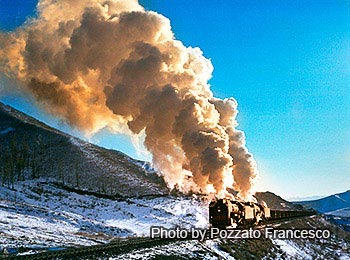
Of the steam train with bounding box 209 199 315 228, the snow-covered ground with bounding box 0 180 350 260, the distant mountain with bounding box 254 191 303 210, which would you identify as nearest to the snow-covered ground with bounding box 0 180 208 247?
the snow-covered ground with bounding box 0 180 350 260

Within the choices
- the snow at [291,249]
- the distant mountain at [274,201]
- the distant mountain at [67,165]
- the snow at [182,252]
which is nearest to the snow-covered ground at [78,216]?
the snow at [182,252]

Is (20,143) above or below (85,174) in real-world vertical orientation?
above

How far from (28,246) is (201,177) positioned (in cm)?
2557

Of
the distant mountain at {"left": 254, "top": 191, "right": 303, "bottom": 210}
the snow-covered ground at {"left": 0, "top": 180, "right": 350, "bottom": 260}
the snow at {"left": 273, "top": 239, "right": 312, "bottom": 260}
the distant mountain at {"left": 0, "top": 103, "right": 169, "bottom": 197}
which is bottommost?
the snow at {"left": 273, "top": 239, "right": 312, "bottom": 260}

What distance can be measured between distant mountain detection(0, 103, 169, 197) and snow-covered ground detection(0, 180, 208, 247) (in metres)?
13.1

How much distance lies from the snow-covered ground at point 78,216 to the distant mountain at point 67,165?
13079 millimetres

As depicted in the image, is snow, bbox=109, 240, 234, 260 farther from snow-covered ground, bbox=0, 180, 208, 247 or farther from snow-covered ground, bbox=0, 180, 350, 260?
snow-covered ground, bbox=0, 180, 208, 247

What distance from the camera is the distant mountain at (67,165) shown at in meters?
87.5

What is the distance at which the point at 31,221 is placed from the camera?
124ft

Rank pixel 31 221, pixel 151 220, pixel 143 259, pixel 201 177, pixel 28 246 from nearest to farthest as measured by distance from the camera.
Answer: pixel 143 259, pixel 28 246, pixel 31 221, pixel 201 177, pixel 151 220

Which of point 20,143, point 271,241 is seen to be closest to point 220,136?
point 271,241

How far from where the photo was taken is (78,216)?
47000 millimetres

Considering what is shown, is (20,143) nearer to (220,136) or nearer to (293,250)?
(220,136)

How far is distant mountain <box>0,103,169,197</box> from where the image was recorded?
8750cm
